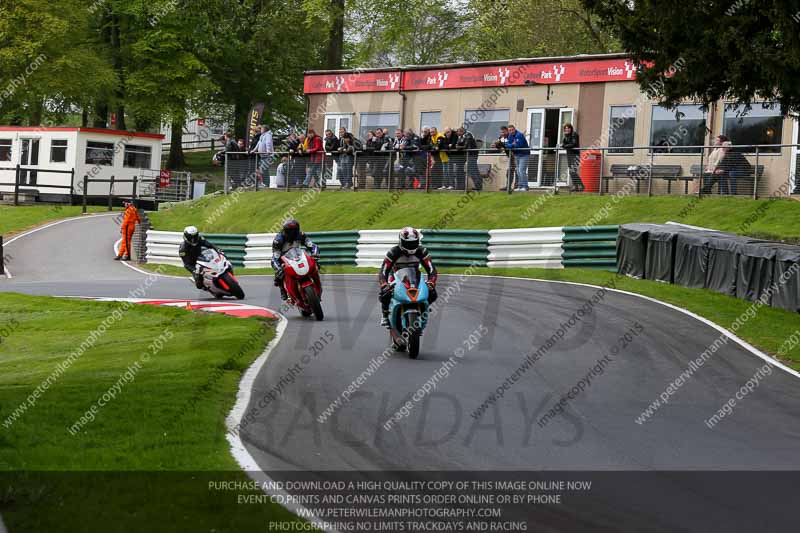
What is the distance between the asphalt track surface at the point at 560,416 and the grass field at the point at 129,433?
51cm

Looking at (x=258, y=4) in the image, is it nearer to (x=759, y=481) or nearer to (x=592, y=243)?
(x=592, y=243)

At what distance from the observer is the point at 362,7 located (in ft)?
177

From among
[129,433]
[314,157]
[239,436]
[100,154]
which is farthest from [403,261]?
[100,154]

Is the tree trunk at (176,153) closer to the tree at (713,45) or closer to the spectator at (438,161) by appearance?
the spectator at (438,161)

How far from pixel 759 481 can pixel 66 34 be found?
50.3 meters

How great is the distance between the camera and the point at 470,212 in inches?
1060

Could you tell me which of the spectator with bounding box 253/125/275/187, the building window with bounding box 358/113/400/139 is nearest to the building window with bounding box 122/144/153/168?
the spectator with bounding box 253/125/275/187

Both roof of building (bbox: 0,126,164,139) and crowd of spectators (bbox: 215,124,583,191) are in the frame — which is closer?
crowd of spectators (bbox: 215,124,583,191)

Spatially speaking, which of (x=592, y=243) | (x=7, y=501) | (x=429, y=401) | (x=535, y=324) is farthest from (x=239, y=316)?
(x=7, y=501)

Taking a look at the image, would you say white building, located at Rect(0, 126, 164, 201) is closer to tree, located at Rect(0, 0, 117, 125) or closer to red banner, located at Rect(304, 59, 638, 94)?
tree, located at Rect(0, 0, 117, 125)

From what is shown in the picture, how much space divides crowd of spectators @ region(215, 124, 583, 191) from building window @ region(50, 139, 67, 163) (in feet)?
53.3

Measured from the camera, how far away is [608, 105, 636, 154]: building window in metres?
28.5

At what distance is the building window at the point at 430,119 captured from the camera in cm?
3262

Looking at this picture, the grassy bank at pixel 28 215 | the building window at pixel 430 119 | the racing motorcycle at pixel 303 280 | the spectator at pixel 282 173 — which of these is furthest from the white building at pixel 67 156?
the racing motorcycle at pixel 303 280
